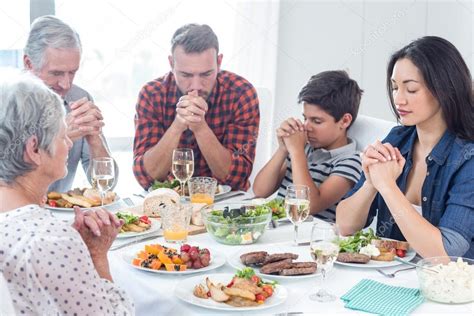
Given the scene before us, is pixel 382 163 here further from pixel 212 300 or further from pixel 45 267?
pixel 45 267

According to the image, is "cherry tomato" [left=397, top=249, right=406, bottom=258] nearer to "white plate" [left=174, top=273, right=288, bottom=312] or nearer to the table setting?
the table setting

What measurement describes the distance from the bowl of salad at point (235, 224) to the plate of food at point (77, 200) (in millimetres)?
492

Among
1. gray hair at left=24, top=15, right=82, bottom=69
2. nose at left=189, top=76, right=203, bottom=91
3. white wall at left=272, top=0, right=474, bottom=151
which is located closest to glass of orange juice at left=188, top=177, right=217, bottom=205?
nose at left=189, top=76, right=203, bottom=91

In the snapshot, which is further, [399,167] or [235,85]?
[235,85]

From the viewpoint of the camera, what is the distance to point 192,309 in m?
1.54

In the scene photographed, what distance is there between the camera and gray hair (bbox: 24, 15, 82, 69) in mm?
2631

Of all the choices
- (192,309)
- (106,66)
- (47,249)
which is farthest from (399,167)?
(106,66)

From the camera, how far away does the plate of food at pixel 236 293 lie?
153cm

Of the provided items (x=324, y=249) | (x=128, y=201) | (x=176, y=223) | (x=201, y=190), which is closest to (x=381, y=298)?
(x=324, y=249)

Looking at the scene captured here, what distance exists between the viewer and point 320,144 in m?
2.67

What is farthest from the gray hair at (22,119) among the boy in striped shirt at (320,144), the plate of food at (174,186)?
the boy in striped shirt at (320,144)

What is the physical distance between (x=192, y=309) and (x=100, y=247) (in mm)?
256

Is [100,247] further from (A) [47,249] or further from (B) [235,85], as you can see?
(B) [235,85]

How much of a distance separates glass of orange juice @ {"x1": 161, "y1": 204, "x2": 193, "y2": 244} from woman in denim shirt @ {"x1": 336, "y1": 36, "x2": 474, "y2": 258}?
48 cm
